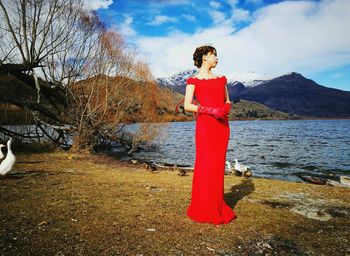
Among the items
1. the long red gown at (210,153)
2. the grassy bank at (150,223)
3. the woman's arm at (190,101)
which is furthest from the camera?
the long red gown at (210,153)

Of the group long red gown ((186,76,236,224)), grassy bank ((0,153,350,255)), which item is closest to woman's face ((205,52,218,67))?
long red gown ((186,76,236,224))

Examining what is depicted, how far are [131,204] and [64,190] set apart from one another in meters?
2.26

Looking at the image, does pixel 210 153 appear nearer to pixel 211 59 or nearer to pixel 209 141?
pixel 209 141

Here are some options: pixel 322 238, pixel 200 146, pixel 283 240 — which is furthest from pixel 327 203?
pixel 200 146

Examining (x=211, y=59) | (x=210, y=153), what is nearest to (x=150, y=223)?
(x=210, y=153)

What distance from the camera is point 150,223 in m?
5.65

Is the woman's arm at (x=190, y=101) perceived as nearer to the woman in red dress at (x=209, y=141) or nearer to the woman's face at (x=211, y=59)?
the woman in red dress at (x=209, y=141)

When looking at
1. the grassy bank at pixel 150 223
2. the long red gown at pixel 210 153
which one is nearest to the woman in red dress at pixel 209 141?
the long red gown at pixel 210 153

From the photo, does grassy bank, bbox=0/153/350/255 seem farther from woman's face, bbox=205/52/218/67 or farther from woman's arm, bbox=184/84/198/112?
woman's face, bbox=205/52/218/67

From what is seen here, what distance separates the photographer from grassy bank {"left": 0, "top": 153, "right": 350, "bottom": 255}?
454cm

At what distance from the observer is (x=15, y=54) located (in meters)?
17.7

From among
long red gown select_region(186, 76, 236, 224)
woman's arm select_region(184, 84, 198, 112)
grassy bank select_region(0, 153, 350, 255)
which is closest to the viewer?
grassy bank select_region(0, 153, 350, 255)

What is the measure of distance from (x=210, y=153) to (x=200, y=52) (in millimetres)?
2124

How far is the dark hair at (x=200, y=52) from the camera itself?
19.0ft
